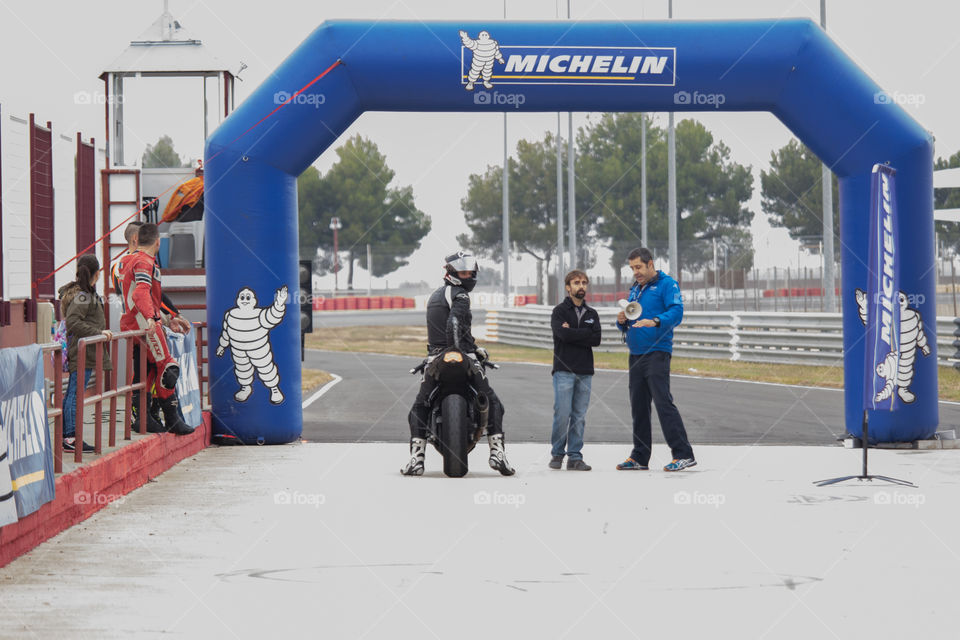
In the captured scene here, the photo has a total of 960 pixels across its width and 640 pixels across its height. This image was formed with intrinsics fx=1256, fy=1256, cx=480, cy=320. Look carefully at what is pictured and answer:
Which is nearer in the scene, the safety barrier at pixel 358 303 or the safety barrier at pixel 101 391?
the safety barrier at pixel 101 391

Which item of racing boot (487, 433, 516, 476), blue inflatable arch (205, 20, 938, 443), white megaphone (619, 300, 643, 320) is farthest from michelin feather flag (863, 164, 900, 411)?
racing boot (487, 433, 516, 476)

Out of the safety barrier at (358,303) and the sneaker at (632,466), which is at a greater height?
the safety barrier at (358,303)

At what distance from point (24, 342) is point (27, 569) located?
845 centimetres

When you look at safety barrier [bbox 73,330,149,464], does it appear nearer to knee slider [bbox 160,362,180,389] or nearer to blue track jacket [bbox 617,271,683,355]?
knee slider [bbox 160,362,180,389]

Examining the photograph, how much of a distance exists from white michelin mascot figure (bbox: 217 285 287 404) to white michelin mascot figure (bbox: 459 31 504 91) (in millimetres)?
3068

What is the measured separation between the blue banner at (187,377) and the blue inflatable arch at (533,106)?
329mm

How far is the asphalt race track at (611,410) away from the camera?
1420 centimetres

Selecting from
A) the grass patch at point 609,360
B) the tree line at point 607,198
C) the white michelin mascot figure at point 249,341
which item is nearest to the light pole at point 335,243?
the tree line at point 607,198

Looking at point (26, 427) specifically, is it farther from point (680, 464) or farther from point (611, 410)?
point (611, 410)

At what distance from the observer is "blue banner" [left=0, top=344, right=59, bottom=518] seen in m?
7.12

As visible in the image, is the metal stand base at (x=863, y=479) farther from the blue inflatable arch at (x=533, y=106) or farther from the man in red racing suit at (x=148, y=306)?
the man in red racing suit at (x=148, y=306)

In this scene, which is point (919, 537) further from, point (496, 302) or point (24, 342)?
point (496, 302)

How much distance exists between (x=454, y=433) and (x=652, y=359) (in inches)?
75.0

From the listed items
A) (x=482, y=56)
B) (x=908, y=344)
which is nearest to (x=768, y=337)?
(x=908, y=344)
